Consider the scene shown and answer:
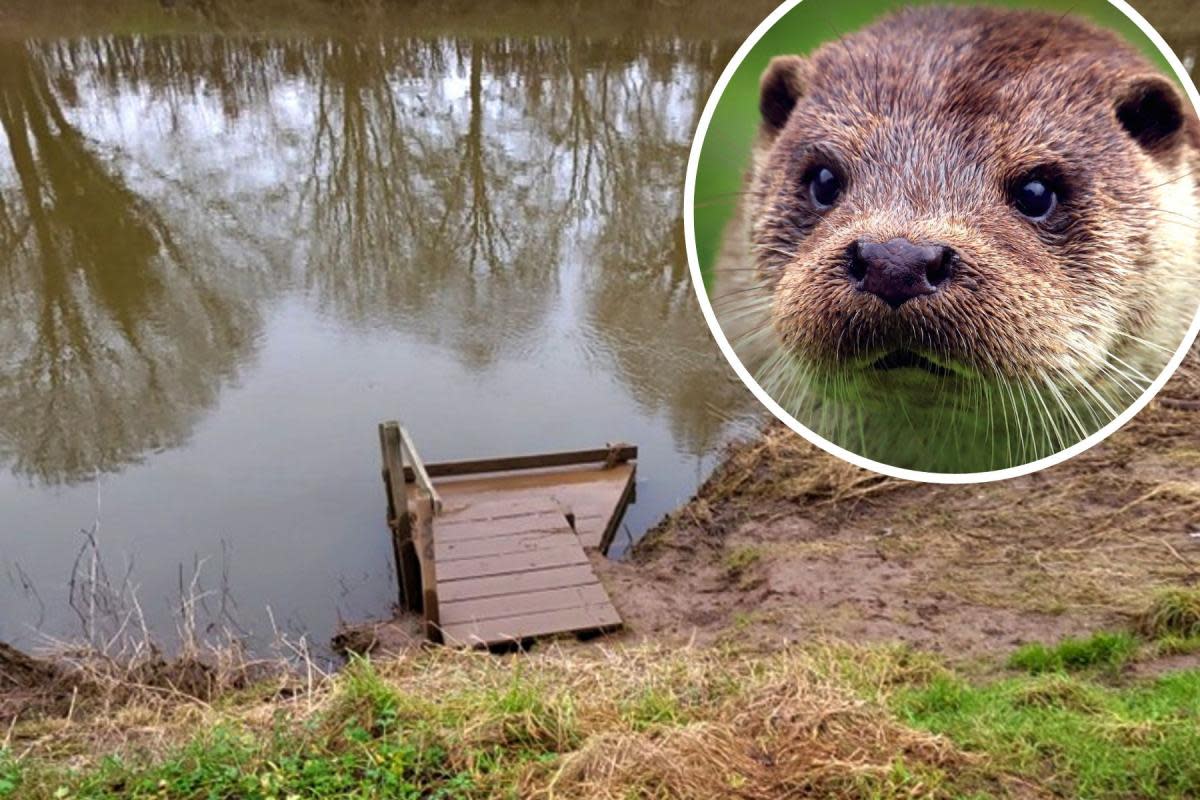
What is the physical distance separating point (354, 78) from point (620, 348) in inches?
362

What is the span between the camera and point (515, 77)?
54.0ft

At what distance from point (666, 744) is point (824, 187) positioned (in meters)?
2.50

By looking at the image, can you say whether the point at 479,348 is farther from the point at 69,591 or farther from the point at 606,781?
the point at 606,781

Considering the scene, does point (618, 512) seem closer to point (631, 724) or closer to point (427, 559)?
point (427, 559)

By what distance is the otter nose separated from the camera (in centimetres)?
111

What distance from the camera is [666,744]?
331 centimetres

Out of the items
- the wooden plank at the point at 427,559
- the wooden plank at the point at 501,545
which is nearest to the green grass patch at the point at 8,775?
the wooden plank at the point at 427,559

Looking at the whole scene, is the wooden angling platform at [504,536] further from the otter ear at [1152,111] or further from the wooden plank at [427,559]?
the otter ear at [1152,111]

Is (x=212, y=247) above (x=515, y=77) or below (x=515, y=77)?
below

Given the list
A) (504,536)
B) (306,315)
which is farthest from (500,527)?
(306,315)

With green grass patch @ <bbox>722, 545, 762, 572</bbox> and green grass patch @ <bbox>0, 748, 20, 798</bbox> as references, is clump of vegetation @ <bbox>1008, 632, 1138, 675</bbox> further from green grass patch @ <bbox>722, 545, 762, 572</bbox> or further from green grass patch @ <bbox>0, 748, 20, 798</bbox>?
green grass patch @ <bbox>0, 748, 20, 798</bbox>

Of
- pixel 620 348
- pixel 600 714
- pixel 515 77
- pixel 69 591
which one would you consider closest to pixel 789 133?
pixel 600 714

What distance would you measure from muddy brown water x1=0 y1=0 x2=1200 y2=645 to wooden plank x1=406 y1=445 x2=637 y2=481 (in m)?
0.41

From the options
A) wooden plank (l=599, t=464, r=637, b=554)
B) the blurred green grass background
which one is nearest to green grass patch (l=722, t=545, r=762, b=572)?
wooden plank (l=599, t=464, r=637, b=554)
